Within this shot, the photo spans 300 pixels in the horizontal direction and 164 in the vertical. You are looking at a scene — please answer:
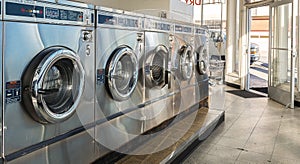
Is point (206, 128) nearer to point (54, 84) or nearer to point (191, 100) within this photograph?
point (191, 100)

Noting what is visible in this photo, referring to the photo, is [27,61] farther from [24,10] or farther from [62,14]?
[62,14]

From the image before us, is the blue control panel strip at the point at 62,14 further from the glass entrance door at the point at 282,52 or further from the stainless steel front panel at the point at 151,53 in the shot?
the glass entrance door at the point at 282,52

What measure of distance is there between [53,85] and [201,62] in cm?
325

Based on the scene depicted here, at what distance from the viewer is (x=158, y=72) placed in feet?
11.6

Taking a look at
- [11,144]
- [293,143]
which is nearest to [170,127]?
[293,143]

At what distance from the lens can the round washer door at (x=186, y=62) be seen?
4.07 metres

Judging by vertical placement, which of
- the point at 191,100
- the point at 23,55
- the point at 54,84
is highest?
the point at 23,55

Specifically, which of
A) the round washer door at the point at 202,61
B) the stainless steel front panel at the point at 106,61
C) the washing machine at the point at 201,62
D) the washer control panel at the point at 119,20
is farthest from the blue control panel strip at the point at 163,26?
the round washer door at the point at 202,61

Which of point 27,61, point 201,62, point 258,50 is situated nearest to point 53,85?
point 27,61

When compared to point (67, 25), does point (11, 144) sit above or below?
below

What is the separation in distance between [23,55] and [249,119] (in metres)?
3.99

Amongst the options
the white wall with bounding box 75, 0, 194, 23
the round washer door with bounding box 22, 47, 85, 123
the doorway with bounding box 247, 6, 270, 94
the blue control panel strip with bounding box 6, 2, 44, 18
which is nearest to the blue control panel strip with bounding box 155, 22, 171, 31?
the white wall with bounding box 75, 0, 194, 23

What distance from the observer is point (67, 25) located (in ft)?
6.82

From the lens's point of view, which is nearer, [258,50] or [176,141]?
[176,141]
